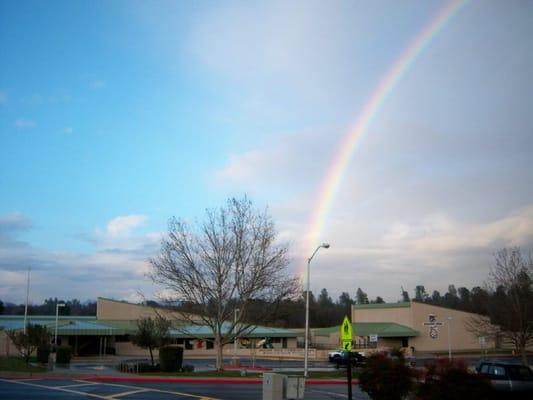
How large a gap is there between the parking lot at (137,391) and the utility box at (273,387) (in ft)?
27.7

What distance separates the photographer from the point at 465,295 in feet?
547

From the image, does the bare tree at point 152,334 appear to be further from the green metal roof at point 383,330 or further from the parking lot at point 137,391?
the green metal roof at point 383,330

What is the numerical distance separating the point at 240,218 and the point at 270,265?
3.73 m

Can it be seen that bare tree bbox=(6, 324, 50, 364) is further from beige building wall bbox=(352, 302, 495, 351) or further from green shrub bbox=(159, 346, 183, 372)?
beige building wall bbox=(352, 302, 495, 351)

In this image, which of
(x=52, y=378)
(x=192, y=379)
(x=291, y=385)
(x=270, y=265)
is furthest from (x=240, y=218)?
(x=291, y=385)

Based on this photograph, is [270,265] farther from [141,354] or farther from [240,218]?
[141,354]

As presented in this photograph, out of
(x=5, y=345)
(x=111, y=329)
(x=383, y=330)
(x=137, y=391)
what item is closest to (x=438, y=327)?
(x=383, y=330)

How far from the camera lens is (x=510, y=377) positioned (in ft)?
65.6

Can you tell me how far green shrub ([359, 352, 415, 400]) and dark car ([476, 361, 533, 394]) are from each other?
4.47 m

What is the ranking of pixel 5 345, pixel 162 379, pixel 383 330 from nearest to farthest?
pixel 162 379 < pixel 5 345 < pixel 383 330

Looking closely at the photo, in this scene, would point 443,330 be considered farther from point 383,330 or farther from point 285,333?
point 285,333

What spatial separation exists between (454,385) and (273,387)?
4336 mm

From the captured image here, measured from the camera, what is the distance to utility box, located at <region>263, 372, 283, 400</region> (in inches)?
590

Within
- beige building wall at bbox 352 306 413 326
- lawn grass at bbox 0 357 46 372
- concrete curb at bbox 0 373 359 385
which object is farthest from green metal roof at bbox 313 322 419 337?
lawn grass at bbox 0 357 46 372
